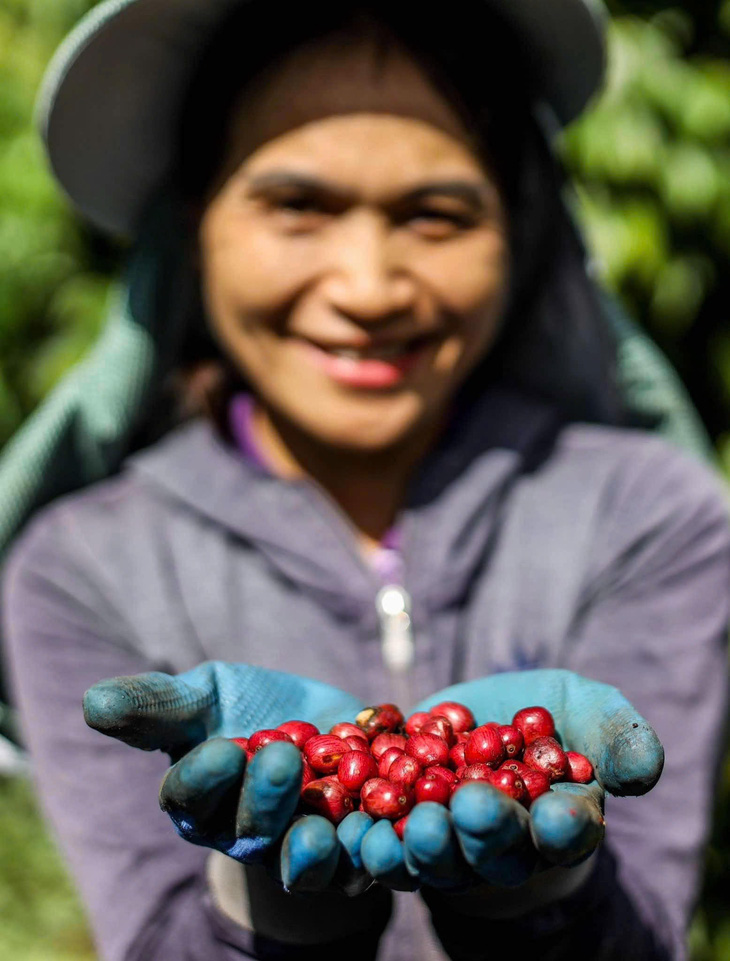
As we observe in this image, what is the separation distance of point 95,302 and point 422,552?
149 centimetres

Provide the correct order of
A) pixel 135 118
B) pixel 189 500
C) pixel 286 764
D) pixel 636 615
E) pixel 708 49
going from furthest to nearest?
pixel 708 49 → pixel 135 118 → pixel 189 500 → pixel 636 615 → pixel 286 764

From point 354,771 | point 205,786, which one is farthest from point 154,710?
point 354,771

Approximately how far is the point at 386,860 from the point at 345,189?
3.25ft

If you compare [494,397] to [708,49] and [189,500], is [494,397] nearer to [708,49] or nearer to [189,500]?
[189,500]

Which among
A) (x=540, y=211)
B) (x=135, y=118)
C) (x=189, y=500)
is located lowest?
(x=189, y=500)

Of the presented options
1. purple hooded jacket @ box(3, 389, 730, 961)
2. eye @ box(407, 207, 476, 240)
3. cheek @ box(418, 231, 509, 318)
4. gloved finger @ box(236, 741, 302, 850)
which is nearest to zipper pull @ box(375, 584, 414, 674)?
purple hooded jacket @ box(3, 389, 730, 961)

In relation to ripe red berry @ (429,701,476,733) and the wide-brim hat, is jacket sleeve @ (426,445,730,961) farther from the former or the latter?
the wide-brim hat

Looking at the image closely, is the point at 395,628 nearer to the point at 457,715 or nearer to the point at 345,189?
the point at 457,715

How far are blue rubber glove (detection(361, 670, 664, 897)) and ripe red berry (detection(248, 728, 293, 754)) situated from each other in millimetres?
152

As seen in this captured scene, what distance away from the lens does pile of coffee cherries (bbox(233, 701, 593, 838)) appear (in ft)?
3.51

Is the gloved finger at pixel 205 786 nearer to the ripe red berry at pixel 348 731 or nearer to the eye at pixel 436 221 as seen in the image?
the ripe red berry at pixel 348 731

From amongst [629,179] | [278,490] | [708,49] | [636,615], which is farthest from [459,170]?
[708,49]

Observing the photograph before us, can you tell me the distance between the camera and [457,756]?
1.16 metres

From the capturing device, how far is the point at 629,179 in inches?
99.3
